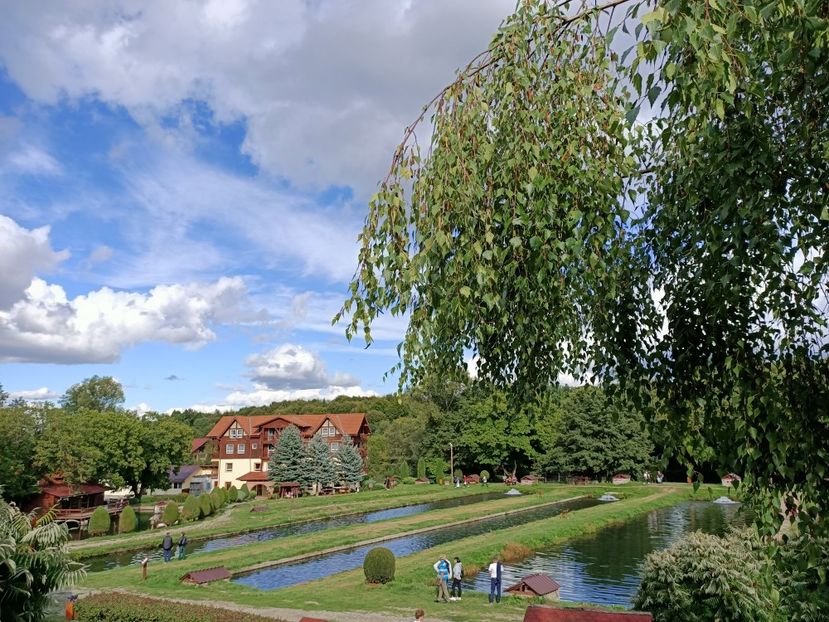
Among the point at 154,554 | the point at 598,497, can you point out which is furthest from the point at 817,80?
the point at 598,497

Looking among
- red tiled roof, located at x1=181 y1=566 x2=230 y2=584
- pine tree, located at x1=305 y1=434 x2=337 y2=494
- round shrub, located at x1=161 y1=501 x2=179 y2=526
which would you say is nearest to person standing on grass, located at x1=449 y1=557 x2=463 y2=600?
red tiled roof, located at x1=181 y1=566 x2=230 y2=584

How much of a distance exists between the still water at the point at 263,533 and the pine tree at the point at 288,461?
16318 mm

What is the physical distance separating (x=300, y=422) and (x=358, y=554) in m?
54.0

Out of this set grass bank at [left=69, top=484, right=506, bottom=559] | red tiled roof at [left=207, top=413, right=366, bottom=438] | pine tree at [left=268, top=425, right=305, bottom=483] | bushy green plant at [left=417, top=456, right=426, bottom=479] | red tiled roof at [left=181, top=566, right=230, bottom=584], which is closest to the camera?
red tiled roof at [left=181, top=566, right=230, bottom=584]

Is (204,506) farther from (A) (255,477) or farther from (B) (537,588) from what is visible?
(B) (537,588)

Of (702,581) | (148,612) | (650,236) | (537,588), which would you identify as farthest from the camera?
(537,588)

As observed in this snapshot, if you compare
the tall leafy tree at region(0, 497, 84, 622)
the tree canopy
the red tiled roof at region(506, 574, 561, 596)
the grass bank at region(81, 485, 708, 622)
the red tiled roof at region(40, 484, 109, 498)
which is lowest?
the grass bank at region(81, 485, 708, 622)

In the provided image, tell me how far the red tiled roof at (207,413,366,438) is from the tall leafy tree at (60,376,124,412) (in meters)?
22.4

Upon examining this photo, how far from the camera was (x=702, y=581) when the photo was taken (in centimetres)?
1446

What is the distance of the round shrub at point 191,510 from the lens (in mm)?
48838

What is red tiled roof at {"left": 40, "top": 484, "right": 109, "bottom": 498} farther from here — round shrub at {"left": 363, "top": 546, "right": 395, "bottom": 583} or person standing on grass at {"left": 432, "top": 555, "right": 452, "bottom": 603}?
person standing on grass at {"left": 432, "top": 555, "right": 452, "bottom": 603}

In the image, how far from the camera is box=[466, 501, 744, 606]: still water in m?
24.5

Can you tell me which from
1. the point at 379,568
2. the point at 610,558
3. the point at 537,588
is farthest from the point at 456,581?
the point at 610,558

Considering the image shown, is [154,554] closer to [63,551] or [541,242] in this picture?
[63,551]
